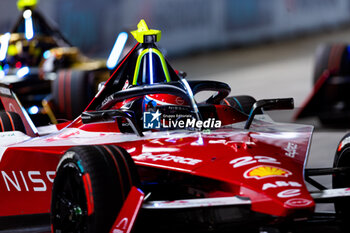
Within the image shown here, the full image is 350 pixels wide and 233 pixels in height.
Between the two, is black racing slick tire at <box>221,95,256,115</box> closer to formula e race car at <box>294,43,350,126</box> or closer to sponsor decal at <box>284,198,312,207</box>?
sponsor decal at <box>284,198,312,207</box>

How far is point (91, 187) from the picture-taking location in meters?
4.35

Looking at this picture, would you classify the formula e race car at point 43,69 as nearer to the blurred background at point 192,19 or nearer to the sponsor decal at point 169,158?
the blurred background at point 192,19

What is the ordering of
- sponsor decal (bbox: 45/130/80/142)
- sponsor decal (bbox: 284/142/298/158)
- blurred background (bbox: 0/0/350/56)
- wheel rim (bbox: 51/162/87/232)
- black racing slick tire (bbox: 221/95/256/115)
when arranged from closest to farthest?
1. wheel rim (bbox: 51/162/87/232)
2. sponsor decal (bbox: 284/142/298/158)
3. sponsor decal (bbox: 45/130/80/142)
4. black racing slick tire (bbox: 221/95/256/115)
5. blurred background (bbox: 0/0/350/56)

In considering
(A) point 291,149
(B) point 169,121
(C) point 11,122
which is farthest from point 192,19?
(A) point 291,149

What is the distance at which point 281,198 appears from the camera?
13.8 ft

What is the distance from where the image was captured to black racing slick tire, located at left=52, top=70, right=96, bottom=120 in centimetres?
920

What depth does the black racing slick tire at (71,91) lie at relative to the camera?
362 inches

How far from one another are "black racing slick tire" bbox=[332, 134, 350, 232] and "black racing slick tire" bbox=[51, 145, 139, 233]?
57.0 inches

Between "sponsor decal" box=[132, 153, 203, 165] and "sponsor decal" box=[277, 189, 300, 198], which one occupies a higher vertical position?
"sponsor decal" box=[132, 153, 203, 165]

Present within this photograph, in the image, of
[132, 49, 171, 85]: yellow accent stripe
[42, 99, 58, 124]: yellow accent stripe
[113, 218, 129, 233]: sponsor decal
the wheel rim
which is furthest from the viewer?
[42, 99, 58, 124]: yellow accent stripe

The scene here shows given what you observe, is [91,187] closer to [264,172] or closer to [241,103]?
[264,172]

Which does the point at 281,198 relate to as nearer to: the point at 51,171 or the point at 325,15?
the point at 51,171

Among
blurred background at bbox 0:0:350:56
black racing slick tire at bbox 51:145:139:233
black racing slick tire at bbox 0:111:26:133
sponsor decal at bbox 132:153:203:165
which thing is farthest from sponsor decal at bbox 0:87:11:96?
blurred background at bbox 0:0:350:56

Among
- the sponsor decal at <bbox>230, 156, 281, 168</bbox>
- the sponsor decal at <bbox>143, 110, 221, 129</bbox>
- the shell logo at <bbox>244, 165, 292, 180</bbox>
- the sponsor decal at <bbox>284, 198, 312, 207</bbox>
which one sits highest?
the sponsor decal at <bbox>143, 110, 221, 129</bbox>
